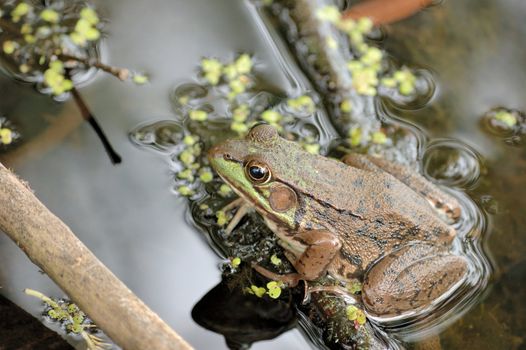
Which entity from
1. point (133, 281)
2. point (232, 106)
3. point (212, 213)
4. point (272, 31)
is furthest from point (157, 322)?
point (272, 31)

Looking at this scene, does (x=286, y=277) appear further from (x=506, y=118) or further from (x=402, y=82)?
(x=506, y=118)

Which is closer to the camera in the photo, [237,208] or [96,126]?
[237,208]

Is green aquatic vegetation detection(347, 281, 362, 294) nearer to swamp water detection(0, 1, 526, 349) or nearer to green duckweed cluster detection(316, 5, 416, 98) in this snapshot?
swamp water detection(0, 1, 526, 349)

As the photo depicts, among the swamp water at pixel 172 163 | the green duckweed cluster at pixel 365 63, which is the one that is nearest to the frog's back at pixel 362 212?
the swamp water at pixel 172 163

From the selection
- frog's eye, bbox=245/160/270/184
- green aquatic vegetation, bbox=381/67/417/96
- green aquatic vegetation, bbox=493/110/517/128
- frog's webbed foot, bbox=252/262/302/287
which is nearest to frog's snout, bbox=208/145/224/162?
frog's eye, bbox=245/160/270/184

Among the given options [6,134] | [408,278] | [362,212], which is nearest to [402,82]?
[362,212]

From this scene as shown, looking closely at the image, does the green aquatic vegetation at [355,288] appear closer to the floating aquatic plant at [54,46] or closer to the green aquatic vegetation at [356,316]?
the green aquatic vegetation at [356,316]
